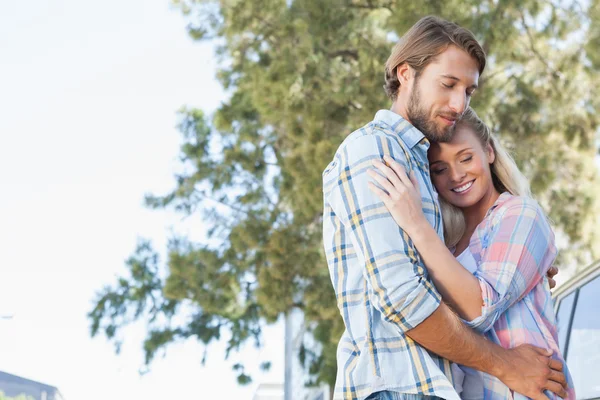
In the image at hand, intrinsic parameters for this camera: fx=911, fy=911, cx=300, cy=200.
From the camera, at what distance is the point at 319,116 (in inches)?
492

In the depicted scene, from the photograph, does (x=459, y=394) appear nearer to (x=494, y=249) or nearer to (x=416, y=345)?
(x=416, y=345)

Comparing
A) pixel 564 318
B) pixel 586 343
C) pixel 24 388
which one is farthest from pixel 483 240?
pixel 24 388

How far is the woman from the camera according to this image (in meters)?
2.17

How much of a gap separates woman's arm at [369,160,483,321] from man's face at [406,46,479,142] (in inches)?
11.3

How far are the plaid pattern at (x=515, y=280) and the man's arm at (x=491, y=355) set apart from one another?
0.12ft

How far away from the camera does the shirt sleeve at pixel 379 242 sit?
2070mm

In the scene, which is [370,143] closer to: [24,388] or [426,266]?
[426,266]

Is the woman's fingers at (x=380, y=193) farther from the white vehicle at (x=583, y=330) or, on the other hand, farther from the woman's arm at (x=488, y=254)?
the white vehicle at (x=583, y=330)

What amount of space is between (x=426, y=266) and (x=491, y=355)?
0.26 m

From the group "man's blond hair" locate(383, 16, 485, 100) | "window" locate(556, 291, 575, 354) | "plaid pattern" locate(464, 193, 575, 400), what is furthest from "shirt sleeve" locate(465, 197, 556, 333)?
"window" locate(556, 291, 575, 354)

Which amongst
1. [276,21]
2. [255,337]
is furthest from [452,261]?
[255,337]

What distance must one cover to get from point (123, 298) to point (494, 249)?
1760 cm

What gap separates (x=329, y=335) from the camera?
1372 cm

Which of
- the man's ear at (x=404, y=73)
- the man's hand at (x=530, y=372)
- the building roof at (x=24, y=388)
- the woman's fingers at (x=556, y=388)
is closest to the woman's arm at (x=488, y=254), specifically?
the man's hand at (x=530, y=372)
